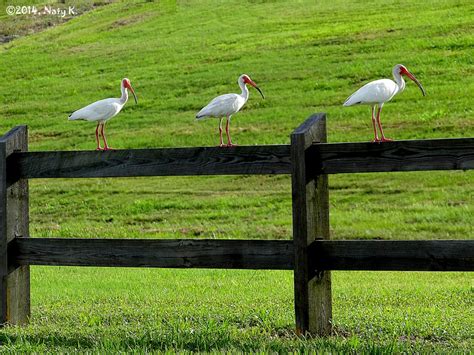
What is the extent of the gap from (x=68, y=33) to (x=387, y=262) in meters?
49.9

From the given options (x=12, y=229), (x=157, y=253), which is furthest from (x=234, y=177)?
(x=157, y=253)

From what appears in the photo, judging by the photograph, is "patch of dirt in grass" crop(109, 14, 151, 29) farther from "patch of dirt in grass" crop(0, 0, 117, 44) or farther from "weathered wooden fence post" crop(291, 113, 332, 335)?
"weathered wooden fence post" crop(291, 113, 332, 335)

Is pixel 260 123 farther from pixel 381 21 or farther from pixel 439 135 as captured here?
pixel 381 21

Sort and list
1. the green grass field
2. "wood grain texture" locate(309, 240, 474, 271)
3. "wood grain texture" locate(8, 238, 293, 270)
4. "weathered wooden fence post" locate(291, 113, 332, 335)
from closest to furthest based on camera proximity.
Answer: "wood grain texture" locate(309, 240, 474, 271)
"weathered wooden fence post" locate(291, 113, 332, 335)
"wood grain texture" locate(8, 238, 293, 270)
the green grass field

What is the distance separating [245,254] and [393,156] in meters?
1.51

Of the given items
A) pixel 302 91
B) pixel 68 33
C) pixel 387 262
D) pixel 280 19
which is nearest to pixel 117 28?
pixel 68 33

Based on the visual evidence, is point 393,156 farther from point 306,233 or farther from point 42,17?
point 42,17

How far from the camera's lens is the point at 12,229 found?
9.31 metres

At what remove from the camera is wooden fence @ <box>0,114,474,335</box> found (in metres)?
7.93

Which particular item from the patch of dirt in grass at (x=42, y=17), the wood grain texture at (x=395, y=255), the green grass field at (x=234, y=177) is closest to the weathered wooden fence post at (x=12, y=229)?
the green grass field at (x=234, y=177)

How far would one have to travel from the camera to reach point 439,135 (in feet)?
88.1

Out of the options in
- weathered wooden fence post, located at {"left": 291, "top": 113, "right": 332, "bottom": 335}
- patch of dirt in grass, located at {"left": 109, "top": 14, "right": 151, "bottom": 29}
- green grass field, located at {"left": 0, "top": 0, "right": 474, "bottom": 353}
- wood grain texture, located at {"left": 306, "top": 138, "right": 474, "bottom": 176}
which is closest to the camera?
wood grain texture, located at {"left": 306, "top": 138, "right": 474, "bottom": 176}

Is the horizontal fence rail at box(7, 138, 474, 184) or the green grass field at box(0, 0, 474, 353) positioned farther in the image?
the green grass field at box(0, 0, 474, 353)

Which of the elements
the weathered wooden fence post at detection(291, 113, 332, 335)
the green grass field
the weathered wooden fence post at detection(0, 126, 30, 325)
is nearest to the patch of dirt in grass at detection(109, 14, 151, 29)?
the green grass field
